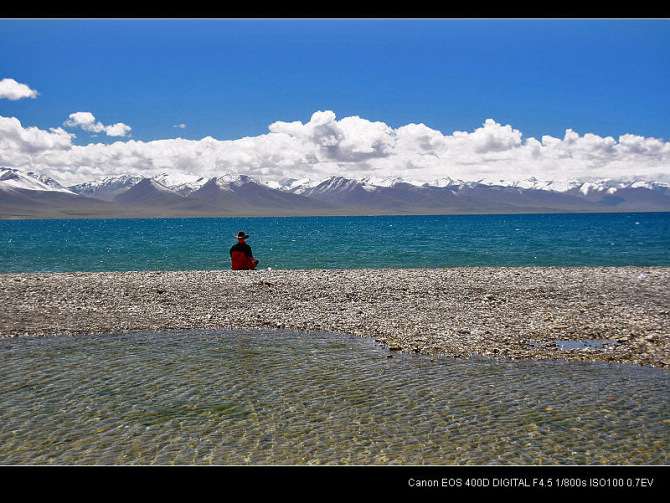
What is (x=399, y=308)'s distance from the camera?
2005 centimetres

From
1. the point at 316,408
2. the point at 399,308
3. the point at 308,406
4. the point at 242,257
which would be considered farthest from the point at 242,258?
the point at 316,408

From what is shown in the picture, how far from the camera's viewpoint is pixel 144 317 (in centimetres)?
1895

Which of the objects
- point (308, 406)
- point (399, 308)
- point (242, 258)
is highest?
point (242, 258)

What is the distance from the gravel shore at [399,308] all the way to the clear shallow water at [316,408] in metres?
1.89

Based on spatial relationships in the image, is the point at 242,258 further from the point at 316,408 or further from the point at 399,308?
the point at 316,408

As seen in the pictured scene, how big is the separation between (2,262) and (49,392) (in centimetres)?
4330

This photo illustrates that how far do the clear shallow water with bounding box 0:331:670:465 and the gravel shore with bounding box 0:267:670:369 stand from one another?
6.18ft

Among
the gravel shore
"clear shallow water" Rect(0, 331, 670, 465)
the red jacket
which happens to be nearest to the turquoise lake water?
"clear shallow water" Rect(0, 331, 670, 465)

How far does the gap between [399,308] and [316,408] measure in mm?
10363

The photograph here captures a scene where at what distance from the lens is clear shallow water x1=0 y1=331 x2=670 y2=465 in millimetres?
8289

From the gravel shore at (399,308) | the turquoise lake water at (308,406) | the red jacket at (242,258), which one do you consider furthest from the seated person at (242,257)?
the turquoise lake water at (308,406)
